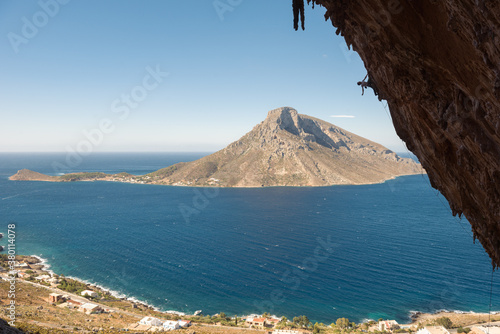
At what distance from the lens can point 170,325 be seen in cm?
3288

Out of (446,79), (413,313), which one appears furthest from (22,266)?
(446,79)

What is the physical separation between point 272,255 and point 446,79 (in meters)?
56.5

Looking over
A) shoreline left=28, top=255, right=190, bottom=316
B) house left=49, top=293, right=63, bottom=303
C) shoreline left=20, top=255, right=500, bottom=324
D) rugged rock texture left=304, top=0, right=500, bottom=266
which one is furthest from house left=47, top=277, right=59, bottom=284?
rugged rock texture left=304, top=0, right=500, bottom=266

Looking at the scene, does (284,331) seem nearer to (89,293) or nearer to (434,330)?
(434,330)

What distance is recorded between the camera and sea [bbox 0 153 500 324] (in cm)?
4256

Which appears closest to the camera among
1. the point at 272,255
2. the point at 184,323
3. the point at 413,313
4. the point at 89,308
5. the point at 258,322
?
the point at 184,323

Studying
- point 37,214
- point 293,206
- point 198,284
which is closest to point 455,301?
point 198,284

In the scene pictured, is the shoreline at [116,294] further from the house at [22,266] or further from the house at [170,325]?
the house at [170,325]

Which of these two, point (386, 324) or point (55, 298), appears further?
point (55, 298)

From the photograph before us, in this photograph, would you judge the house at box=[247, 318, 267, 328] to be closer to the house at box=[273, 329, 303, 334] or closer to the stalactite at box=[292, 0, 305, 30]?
the house at box=[273, 329, 303, 334]

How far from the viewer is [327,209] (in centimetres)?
10325

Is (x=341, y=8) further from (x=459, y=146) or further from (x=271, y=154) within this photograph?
(x=271, y=154)

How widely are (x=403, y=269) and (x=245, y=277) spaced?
99.0ft

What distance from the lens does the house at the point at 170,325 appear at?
3222 cm
